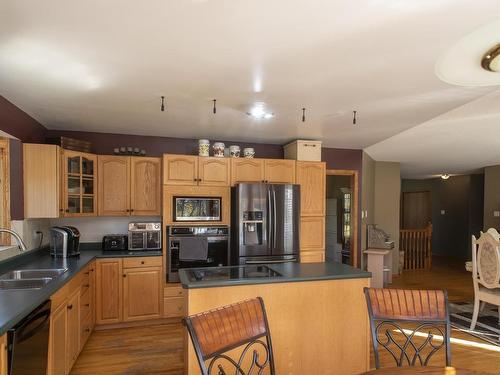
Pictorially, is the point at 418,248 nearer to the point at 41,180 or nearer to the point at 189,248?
the point at 189,248

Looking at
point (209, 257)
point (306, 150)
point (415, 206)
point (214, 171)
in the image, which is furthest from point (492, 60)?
point (415, 206)

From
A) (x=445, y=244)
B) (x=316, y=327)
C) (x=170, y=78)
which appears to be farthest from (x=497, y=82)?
(x=445, y=244)

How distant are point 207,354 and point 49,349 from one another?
1.44 m

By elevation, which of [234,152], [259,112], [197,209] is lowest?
[197,209]

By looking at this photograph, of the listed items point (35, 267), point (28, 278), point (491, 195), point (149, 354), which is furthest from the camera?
point (491, 195)

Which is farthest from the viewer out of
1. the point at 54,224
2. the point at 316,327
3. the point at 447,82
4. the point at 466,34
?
the point at 54,224

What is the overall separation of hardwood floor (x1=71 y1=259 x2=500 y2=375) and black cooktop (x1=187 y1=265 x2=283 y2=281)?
0.42 meters

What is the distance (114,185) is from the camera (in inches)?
152

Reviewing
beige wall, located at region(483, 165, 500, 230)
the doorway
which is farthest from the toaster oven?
the doorway

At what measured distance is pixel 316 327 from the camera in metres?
2.35

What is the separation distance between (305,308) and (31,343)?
1.70 metres

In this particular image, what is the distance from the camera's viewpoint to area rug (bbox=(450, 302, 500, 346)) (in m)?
3.55

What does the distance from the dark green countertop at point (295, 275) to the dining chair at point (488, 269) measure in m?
2.01

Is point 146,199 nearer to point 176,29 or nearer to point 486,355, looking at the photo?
point 176,29
